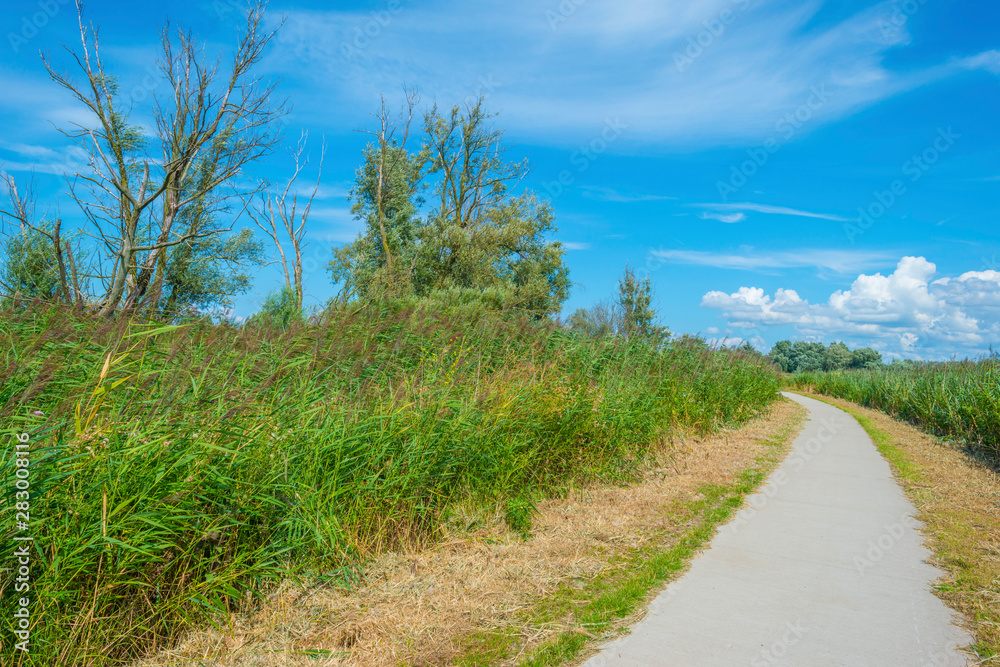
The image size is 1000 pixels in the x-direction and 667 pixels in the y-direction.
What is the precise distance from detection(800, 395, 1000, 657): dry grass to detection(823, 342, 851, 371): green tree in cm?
5332

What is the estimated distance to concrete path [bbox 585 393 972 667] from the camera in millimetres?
3201

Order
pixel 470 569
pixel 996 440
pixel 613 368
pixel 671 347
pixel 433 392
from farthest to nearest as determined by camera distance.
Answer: pixel 671 347 → pixel 996 440 → pixel 613 368 → pixel 433 392 → pixel 470 569

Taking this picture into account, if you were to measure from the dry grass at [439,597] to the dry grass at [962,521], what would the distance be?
2.28 meters

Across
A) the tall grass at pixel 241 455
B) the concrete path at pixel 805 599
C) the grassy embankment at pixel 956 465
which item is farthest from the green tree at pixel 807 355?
the tall grass at pixel 241 455

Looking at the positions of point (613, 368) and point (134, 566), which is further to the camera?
point (613, 368)

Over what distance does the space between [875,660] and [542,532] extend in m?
2.56

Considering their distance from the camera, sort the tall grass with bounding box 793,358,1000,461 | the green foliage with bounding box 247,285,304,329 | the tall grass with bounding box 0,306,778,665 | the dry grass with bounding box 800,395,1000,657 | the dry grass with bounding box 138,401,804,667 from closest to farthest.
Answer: the tall grass with bounding box 0,306,778,665 → the dry grass with bounding box 138,401,804,667 → the dry grass with bounding box 800,395,1000,657 → the green foliage with bounding box 247,285,304,329 → the tall grass with bounding box 793,358,1000,461

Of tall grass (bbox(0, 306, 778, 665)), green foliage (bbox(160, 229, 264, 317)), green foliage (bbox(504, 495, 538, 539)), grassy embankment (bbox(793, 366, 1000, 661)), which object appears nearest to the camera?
tall grass (bbox(0, 306, 778, 665))

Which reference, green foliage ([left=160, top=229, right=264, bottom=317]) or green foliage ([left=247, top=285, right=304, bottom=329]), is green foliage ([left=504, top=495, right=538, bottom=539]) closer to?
green foliage ([left=247, top=285, right=304, bottom=329])

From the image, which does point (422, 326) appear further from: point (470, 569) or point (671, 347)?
point (671, 347)

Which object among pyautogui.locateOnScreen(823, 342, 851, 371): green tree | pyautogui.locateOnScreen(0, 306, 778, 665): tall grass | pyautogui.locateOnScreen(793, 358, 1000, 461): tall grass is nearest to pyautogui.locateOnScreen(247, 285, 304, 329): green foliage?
pyautogui.locateOnScreen(0, 306, 778, 665): tall grass

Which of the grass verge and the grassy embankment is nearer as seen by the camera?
the grass verge

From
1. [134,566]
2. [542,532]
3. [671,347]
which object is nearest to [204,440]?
[134,566]

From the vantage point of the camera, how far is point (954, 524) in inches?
233
